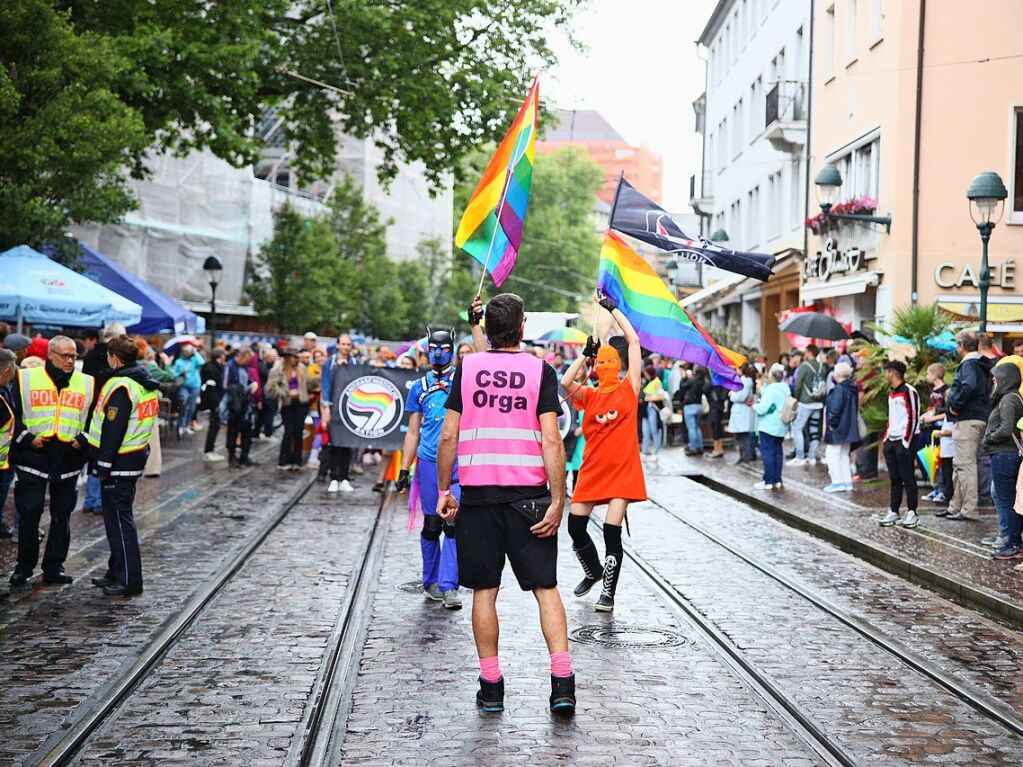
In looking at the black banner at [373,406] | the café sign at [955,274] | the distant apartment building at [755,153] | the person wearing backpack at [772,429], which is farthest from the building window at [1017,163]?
the black banner at [373,406]

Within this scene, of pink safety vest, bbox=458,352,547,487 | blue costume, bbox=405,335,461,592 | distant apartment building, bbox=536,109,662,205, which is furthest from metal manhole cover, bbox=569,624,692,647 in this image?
distant apartment building, bbox=536,109,662,205

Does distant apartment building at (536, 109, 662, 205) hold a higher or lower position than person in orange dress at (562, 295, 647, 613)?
higher

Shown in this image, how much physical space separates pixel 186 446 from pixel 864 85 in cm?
1506

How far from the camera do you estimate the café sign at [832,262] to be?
28848 mm

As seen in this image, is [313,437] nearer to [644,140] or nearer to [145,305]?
[145,305]

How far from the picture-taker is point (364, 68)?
1000 inches

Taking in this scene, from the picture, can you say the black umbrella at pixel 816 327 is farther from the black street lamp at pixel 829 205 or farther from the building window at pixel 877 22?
the building window at pixel 877 22

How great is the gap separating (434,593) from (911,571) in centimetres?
432

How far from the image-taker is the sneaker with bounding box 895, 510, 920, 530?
49.0 ft

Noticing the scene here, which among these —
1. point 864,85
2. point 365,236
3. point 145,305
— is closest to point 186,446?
point 145,305

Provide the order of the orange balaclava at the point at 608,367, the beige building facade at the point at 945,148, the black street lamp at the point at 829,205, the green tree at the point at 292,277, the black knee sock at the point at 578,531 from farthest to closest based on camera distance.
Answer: the green tree at the point at 292,277 → the beige building facade at the point at 945,148 → the black street lamp at the point at 829,205 → the black knee sock at the point at 578,531 → the orange balaclava at the point at 608,367

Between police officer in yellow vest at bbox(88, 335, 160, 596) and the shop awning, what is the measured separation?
19.9 meters

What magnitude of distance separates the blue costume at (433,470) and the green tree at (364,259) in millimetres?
39326

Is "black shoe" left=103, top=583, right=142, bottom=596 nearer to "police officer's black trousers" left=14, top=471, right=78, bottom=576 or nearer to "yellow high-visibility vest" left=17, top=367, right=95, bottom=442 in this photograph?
"police officer's black trousers" left=14, top=471, right=78, bottom=576
